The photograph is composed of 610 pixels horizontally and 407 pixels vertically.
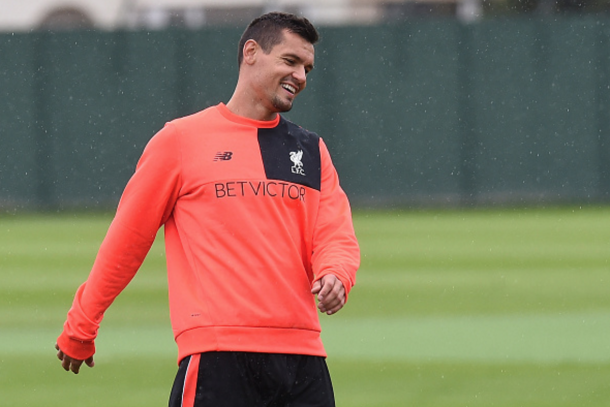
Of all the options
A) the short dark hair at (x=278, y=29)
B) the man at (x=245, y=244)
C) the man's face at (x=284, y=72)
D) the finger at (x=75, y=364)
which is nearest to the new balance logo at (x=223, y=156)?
the man at (x=245, y=244)

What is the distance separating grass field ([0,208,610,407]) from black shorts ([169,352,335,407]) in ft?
10.4

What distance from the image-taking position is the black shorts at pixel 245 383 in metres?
3.77

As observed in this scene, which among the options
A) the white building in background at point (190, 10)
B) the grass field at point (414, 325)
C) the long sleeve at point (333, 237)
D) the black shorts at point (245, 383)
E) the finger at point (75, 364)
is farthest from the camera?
the white building in background at point (190, 10)

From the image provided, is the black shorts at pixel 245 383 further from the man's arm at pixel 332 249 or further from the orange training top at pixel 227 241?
the man's arm at pixel 332 249

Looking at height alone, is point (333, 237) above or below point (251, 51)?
below

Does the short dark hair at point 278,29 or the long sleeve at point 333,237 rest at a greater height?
the short dark hair at point 278,29

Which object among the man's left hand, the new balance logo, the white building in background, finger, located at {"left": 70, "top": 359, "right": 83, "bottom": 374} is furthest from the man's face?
the white building in background

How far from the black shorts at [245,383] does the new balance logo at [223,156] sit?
0.65 metres

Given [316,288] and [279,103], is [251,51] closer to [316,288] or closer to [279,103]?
[279,103]

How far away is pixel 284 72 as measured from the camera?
160 inches

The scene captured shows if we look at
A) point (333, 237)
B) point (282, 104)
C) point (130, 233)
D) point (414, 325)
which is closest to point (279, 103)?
point (282, 104)

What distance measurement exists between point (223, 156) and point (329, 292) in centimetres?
59

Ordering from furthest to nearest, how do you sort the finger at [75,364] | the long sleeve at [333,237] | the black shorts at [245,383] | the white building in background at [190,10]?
1. the white building in background at [190,10]
2. the finger at [75,364]
3. the long sleeve at [333,237]
4. the black shorts at [245,383]

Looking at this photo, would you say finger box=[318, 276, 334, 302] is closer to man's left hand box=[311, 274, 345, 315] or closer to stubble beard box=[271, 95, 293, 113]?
man's left hand box=[311, 274, 345, 315]
